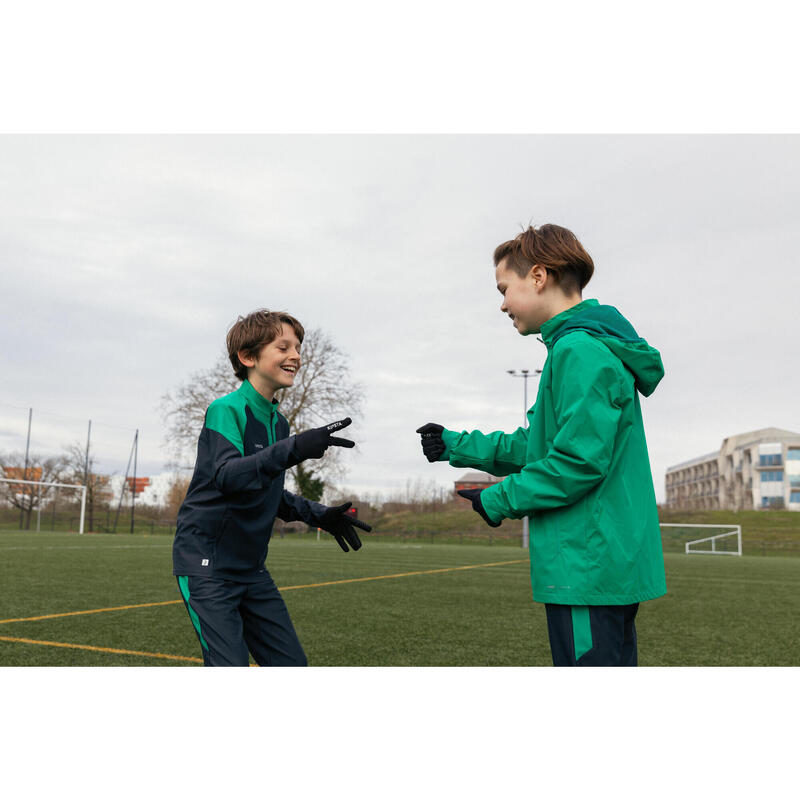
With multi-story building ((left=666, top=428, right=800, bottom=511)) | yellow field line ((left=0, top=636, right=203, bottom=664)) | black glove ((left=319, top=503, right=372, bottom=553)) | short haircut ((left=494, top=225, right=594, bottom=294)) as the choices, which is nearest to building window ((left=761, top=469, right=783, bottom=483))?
multi-story building ((left=666, top=428, right=800, bottom=511))

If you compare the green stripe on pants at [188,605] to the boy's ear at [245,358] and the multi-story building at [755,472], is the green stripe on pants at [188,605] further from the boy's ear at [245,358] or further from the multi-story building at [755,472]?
the multi-story building at [755,472]

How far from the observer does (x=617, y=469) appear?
1991mm

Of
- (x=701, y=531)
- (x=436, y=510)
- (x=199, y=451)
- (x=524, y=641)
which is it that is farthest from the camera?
(x=436, y=510)

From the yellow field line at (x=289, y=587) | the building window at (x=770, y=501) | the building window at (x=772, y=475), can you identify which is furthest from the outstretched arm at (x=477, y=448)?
the building window at (x=772, y=475)

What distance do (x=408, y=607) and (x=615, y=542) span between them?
6618 millimetres

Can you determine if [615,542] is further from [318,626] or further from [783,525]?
[783,525]

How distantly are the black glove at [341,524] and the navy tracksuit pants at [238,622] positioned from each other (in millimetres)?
393

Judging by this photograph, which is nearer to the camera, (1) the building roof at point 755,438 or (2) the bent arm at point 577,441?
(2) the bent arm at point 577,441

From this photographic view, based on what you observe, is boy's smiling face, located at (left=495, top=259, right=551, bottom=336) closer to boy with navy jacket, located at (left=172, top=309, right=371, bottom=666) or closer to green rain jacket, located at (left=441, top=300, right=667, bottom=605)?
green rain jacket, located at (left=441, top=300, right=667, bottom=605)

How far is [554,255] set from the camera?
2166 mm

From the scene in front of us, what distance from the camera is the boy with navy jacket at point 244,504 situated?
246 cm

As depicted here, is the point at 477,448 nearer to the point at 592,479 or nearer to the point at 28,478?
the point at 592,479

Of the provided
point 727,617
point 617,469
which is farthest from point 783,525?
point 617,469

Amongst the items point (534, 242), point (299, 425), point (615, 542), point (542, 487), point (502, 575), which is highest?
point (299, 425)
